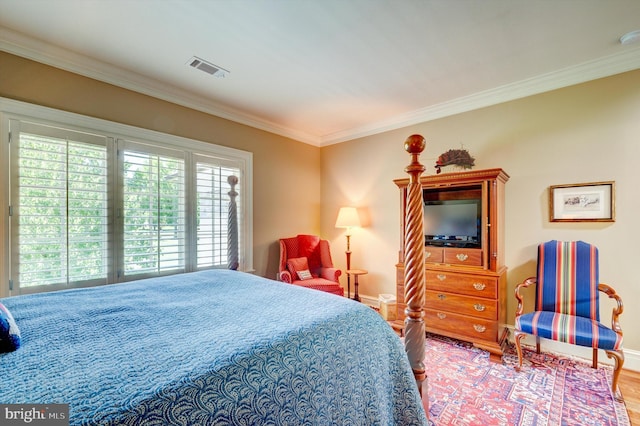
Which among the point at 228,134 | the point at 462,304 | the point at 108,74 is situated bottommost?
the point at 462,304

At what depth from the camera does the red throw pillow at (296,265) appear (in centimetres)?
384

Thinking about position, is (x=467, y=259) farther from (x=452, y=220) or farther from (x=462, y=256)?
(x=452, y=220)

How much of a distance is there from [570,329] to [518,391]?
63 cm

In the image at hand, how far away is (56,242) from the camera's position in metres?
2.43

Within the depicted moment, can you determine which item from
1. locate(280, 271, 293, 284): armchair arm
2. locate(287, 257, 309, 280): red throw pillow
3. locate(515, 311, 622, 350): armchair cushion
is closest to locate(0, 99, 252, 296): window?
locate(280, 271, 293, 284): armchair arm

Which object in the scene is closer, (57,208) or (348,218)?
(57,208)

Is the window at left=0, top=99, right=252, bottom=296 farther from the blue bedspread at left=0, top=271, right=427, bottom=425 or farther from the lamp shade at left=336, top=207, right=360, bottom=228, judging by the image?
the lamp shade at left=336, top=207, right=360, bottom=228

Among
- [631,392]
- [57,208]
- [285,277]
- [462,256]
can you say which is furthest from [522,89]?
[57,208]

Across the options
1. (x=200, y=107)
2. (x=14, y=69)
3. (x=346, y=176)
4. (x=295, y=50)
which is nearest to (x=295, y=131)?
(x=346, y=176)

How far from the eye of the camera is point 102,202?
2.67 m

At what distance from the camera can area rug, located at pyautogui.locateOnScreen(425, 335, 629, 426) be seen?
6.14ft

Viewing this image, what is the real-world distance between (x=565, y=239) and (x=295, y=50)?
10.4ft

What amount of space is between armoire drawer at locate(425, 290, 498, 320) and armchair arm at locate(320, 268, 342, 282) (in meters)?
1.23

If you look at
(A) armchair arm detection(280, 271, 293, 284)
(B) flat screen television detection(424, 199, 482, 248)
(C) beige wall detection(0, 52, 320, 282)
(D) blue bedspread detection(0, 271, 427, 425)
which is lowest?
(A) armchair arm detection(280, 271, 293, 284)
